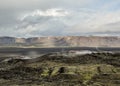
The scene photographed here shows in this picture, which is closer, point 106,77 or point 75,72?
point 106,77

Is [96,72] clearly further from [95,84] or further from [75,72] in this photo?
[95,84]

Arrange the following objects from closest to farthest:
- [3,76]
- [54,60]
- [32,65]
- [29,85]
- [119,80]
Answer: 1. [29,85]
2. [119,80]
3. [3,76]
4. [32,65]
5. [54,60]

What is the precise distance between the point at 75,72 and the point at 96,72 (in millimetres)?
7723

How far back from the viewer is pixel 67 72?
105438 mm

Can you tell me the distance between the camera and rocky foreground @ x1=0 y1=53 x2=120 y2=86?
9044 centimetres

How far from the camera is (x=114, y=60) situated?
415 feet

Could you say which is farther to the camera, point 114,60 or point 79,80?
point 114,60

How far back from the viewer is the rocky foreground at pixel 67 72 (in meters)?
90.4

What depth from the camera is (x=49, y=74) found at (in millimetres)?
105125

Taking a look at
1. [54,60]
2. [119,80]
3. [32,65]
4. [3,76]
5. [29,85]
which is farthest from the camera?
[54,60]

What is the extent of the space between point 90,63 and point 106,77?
25.2 m

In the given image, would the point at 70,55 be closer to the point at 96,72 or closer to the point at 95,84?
the point at 96,72

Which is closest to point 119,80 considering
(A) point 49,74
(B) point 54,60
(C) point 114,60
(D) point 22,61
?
(A) point 49,74

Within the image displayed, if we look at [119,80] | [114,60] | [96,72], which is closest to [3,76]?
[96,72]
